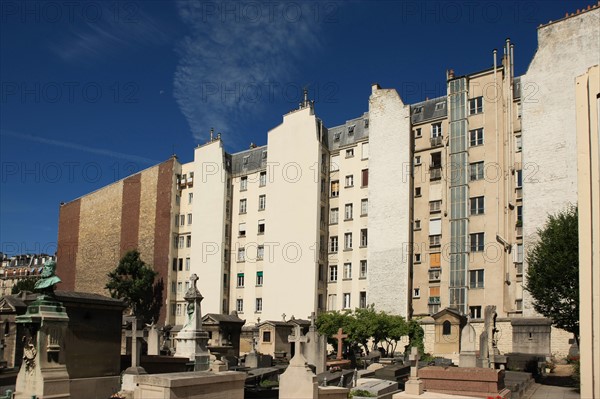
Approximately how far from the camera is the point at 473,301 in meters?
43.8

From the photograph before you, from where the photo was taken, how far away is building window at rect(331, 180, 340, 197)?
53.8 metres

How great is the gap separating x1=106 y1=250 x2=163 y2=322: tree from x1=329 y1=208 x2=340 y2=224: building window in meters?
20.1

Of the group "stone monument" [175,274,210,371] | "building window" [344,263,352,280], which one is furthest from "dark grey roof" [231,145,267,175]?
"stone monument" [175,274,210,371]

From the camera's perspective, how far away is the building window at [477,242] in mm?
44375

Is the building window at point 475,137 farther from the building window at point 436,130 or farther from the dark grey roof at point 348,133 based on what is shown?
the dark grey roof at point 348,133

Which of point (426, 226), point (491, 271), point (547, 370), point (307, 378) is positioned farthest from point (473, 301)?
point (307, 378)

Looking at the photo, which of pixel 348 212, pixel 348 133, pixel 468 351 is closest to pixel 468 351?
pixel 468 351

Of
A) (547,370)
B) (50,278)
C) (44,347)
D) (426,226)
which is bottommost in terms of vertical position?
(547,370)

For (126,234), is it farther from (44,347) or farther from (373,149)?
→ (44,347)

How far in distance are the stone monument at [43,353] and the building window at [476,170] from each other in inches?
1485

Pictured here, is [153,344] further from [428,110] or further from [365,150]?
[428,110]

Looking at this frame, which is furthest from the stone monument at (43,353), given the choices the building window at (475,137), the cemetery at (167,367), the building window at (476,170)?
the building window at (475,137)

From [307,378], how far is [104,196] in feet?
193

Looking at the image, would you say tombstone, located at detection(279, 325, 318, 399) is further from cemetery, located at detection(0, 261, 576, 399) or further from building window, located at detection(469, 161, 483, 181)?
building window, located at detection(469, 161, 483, 181)
